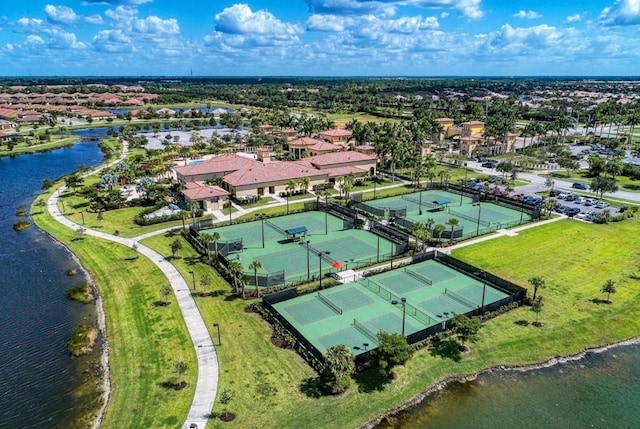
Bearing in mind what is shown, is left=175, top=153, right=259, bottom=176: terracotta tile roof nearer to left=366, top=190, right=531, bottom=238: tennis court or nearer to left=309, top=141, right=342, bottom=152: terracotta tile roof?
left=309, top=141, right=342, bottom=152: terracotta tile roof

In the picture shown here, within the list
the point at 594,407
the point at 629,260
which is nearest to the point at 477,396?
the point at 594,407

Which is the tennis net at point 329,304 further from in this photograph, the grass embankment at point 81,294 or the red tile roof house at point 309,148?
the red tile roof house at point 309,148

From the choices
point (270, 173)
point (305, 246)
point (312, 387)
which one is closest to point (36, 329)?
point (312, 387)

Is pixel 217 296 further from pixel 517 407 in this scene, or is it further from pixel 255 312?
pixel 517 407

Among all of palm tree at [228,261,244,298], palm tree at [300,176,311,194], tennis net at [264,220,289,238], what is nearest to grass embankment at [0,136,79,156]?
palm tree at [300,176,311,194]

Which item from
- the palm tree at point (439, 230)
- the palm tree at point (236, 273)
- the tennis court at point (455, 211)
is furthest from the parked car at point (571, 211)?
the palm tree at point (236, 273)
